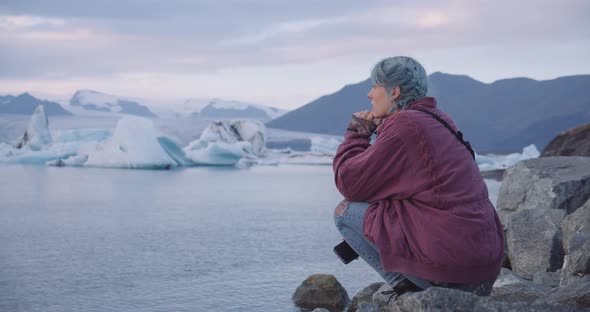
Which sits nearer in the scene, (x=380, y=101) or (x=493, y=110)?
(x=380, y=101)

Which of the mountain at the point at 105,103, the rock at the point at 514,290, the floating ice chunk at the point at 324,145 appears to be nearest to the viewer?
the rock at the point at 514,290

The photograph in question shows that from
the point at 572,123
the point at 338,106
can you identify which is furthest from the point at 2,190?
the point at 338,106

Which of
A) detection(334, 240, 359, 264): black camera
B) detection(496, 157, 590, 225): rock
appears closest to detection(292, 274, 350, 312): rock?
detection(496, 157, 590, 225): rock

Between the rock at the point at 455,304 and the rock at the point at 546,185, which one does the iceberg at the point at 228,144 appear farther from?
the rock at the point at 455,304

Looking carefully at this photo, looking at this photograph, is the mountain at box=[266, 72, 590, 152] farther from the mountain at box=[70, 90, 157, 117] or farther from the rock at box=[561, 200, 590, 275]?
the rock at box=[561, 200, 590, 275]

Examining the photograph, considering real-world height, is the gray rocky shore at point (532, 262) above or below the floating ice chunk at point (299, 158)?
above

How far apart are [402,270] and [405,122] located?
411 millimetres

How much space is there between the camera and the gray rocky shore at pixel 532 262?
188 cm

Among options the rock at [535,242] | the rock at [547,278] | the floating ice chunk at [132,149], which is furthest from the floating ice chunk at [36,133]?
the rock at [547,278]

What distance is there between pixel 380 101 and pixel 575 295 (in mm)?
966

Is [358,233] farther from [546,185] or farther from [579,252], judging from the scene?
[546,185]

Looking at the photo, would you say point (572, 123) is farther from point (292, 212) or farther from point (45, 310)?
point (45, 310)

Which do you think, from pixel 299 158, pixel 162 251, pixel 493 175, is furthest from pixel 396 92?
pixel 299 158

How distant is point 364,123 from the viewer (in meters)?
2.12
